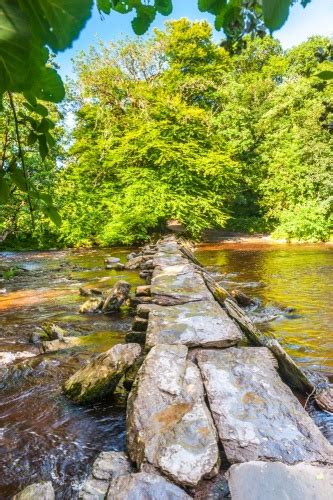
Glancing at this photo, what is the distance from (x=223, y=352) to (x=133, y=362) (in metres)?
0.76

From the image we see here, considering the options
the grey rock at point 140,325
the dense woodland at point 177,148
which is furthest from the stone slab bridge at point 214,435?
the dense woodland at point 177,148

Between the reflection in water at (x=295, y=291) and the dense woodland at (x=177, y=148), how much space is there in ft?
19.2

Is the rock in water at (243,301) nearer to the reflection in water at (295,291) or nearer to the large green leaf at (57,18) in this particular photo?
the reflection in water at (295,291)

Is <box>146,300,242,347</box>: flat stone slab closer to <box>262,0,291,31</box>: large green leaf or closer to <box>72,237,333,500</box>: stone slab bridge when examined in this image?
<box>72,237,333,500</box>: stone slab bridge

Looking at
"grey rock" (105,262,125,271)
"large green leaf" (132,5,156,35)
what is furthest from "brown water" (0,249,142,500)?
"grey rock" (105,262,125,271)

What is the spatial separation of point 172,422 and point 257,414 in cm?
48

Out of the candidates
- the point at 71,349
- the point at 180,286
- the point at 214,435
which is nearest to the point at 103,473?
the point at 214,435

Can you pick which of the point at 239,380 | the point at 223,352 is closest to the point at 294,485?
the point at 239,380

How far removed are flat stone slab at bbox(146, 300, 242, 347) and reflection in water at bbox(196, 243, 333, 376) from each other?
1.20 meters

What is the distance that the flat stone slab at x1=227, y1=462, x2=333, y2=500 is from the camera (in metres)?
1.54

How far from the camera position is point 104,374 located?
3061 millimetres

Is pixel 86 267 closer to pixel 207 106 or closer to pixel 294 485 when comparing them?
pixel 294 485

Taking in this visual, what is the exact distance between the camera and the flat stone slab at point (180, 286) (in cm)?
453

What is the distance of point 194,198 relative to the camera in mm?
19281
